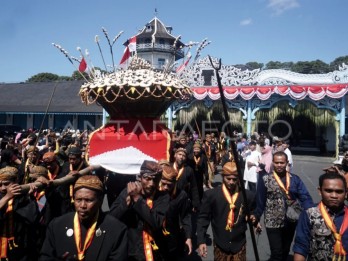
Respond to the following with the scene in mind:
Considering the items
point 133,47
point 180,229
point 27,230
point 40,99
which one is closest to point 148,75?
point 133,47

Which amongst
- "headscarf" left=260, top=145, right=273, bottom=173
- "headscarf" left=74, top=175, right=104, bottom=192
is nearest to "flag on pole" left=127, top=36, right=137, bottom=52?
"headscarf" left=74, top=175, right=104, bottom=192

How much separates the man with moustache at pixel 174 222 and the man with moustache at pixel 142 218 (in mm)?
92

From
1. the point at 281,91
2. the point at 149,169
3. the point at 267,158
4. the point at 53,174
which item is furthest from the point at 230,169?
the point at 281,91

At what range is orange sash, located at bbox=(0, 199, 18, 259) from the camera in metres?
3.02

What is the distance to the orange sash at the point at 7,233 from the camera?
3021 millimetres

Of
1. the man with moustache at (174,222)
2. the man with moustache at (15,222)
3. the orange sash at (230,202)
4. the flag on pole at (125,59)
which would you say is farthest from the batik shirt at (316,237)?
the flag on pole at (125,59)

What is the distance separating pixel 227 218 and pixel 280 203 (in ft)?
3.01

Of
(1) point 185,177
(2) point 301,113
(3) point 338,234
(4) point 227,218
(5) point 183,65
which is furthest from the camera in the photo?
(2) point 301,113

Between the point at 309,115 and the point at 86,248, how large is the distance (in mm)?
18156

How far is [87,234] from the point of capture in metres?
2.23

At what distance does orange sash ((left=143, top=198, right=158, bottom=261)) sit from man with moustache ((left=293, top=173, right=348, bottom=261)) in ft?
3.69

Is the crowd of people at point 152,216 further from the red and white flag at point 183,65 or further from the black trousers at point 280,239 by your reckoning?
the red and white flag at point 183,65

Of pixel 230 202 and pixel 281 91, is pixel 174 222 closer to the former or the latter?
pixel 230 202

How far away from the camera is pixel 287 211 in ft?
13.3
